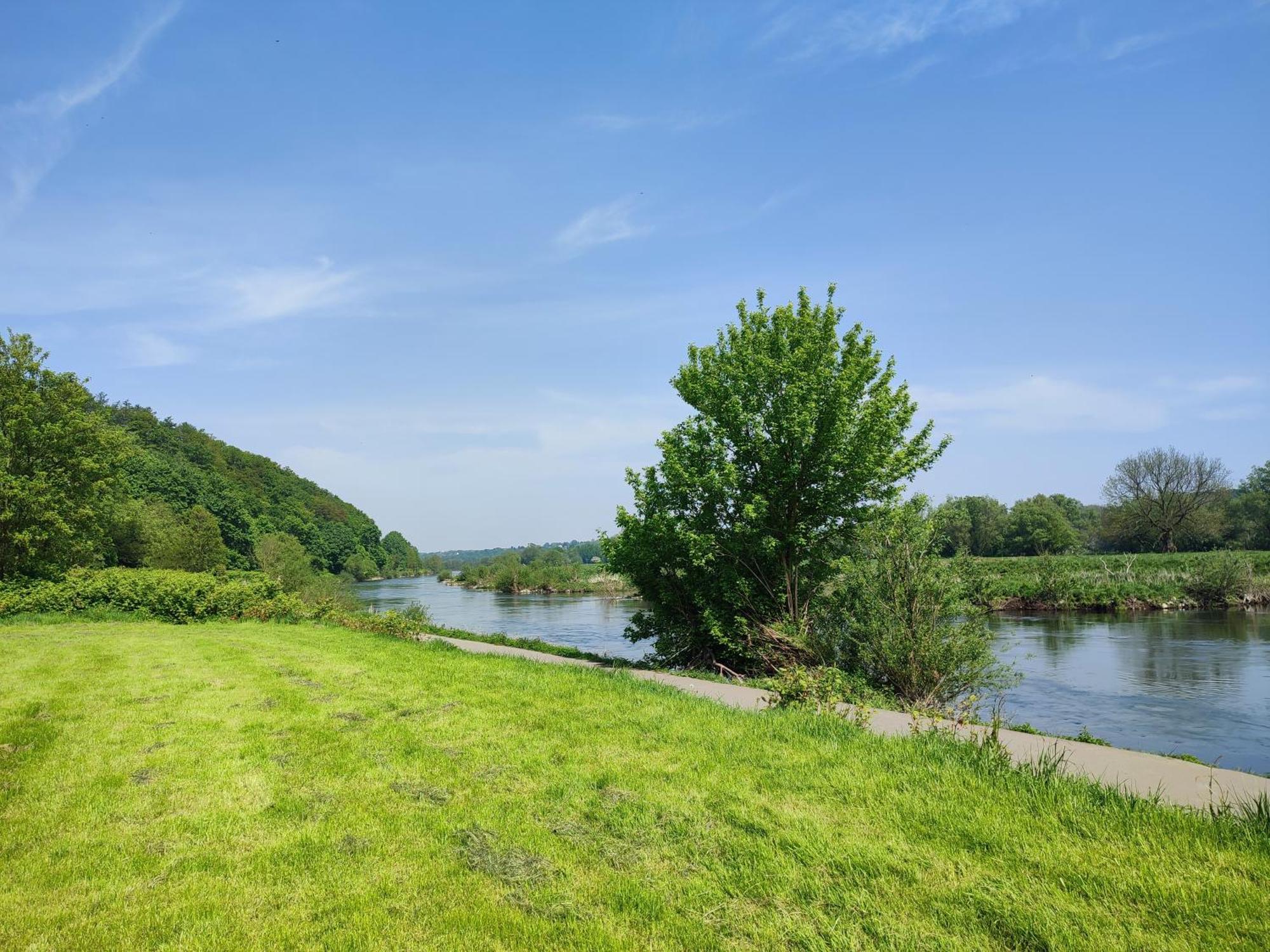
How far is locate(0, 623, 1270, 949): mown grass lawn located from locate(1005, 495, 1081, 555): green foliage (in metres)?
71.3

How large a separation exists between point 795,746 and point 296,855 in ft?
13.5

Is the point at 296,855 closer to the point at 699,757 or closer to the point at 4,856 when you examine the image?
the point at 4,856

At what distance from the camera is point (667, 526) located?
15469mm

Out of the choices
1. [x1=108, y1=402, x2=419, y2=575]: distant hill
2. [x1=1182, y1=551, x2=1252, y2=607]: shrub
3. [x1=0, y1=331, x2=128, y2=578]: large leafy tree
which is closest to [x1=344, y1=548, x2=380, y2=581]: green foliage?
[x1=108, y1=402, x2=419, y2=575]: distant hill

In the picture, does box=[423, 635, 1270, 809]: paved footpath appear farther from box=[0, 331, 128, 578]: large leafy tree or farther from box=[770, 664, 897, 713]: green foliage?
box=[0, 331, 128, 578]: large leafy tree

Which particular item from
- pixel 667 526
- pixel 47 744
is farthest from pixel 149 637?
pixel 667 526

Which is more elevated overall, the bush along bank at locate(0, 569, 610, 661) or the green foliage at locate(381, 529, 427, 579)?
the bush along bank at locate(0, 569, 610, 661)

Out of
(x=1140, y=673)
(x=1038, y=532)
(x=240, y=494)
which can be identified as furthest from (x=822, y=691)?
(x=240, y=494)

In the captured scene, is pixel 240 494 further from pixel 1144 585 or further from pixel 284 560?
pixel 1144 585

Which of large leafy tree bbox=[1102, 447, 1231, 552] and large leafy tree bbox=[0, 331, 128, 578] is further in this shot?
large leafy tree bbox=[1102, 447, 1231, 552]

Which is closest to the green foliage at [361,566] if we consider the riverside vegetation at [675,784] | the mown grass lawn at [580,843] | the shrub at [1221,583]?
the shrub at [1221,583]

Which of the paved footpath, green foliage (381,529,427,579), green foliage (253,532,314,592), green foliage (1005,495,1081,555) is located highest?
green foliage (1005,495,1081,555)

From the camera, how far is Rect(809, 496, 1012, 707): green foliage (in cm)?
1086

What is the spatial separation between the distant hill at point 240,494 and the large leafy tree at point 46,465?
407 centimetres
